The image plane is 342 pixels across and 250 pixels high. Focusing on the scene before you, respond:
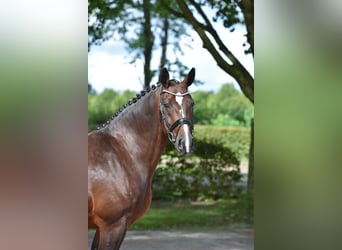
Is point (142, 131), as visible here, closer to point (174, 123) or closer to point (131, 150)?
point (131, 150)

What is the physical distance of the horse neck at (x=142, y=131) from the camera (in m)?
4.79

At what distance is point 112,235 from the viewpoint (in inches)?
180

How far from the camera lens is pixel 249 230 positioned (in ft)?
26.8

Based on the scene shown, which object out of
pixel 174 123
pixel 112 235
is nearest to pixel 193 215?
pixel 112 235

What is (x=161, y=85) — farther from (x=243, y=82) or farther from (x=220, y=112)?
(x=220, y=112)

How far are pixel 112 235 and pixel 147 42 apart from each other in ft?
20.5

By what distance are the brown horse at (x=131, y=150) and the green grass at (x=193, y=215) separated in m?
3.65

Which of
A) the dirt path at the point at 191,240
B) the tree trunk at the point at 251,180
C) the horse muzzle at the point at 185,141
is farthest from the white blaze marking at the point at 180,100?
the tree trunk at the point at 251,180
